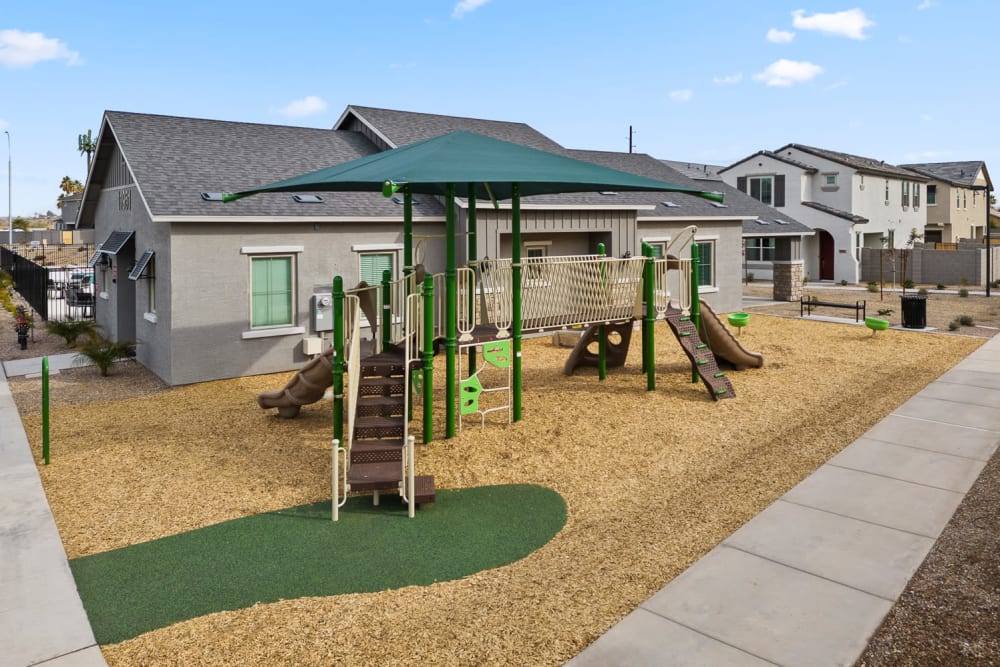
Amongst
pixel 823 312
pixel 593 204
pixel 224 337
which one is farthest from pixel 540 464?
pixel 823 312

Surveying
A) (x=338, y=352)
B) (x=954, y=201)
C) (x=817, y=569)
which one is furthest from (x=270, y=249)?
(x=954, y=201)

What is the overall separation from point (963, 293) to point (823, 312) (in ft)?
33.1

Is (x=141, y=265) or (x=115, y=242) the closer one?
(x=141, y=265)

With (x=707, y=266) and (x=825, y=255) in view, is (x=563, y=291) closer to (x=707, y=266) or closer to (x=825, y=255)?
(x=707, y=266)

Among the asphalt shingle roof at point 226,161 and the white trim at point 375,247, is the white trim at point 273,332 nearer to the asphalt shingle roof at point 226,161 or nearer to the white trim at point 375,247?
the white trim at point 375,247

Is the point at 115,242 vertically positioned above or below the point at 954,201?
below

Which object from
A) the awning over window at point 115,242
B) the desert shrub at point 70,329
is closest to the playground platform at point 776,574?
the awning over window at point 115,242

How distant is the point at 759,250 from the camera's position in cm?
4100

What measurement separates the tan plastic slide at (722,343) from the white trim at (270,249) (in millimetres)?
8982

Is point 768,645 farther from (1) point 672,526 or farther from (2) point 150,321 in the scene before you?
(2) point 150,321

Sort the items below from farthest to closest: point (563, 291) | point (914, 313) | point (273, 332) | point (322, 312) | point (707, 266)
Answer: point (707, 266) → point (914, 313) → point (322, 312) → point (273, 332) → point (563, 291)

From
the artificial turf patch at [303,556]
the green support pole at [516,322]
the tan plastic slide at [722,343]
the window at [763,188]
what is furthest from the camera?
the window at [763,188]

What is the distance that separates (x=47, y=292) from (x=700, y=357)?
24152 millimetres

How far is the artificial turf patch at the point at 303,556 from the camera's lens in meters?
6.00
